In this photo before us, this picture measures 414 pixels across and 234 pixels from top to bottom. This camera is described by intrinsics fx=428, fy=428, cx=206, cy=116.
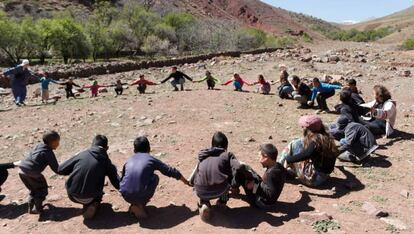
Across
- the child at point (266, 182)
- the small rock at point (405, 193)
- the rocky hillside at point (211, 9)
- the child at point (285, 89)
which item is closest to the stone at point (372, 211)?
the small rock at point (405, 193)

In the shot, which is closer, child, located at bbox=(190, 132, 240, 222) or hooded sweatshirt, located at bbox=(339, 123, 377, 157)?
child, located at bbox=(190, 132, 240, 222)

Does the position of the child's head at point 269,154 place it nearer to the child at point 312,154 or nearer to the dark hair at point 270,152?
the dark hair at point 270,152

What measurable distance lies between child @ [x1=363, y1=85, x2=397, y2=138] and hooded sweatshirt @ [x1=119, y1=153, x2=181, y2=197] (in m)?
4.71

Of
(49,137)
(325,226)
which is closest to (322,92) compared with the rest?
(325,226)

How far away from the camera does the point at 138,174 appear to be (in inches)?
210

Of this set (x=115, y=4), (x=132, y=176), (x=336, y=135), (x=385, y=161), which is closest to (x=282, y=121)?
(x=336, y=135)

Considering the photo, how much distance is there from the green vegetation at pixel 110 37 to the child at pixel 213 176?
27.8 m

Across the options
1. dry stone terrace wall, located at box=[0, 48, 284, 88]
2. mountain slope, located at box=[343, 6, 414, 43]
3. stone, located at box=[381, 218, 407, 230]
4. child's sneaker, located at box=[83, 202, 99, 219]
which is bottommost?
dry stone terrace wall, located at box=[0, 48, 284, 88]

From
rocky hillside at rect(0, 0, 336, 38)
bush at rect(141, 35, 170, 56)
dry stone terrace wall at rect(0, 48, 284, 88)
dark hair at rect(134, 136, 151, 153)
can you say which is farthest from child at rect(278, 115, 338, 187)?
rocky hillside at rect(0, 0, 336, 38)

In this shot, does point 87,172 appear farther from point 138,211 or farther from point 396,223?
point 396,223

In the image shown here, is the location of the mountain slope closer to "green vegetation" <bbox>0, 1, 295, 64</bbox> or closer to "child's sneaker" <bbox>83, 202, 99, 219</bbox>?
"green vegetation" <bbox>0, 1, 295, 64</bbox>

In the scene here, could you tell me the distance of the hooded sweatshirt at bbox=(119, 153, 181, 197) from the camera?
17.4ft

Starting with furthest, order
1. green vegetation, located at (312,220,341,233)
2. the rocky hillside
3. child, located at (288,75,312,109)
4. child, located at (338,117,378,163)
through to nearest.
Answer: the rocky hillside < child, located at (288,75,312,109) < child, located at (338,117,378,163) < green vegetation, located at (312,220,341,233)

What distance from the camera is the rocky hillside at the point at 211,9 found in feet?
178
